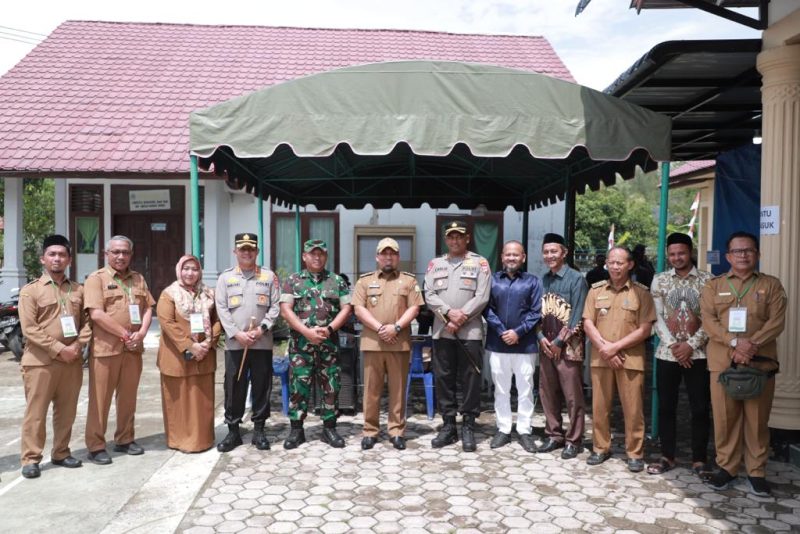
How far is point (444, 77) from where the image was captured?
5297mm

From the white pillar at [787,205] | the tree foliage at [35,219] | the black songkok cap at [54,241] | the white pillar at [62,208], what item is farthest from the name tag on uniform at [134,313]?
the tree foliage at [35,219]

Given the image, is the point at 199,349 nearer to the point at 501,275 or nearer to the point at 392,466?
the point at 392,466

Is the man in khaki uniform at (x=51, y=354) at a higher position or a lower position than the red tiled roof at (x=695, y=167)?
lower

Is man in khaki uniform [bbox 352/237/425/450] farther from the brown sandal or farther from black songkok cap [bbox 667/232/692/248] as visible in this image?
black songkok cap [bbox 667/232/692/248]

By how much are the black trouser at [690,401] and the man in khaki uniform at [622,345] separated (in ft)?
0.49

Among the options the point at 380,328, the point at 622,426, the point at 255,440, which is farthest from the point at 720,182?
the point at 255,440

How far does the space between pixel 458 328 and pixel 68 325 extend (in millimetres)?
2891

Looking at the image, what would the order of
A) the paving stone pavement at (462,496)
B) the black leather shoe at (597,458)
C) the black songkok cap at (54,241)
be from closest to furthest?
the paving stone pavement at (462,496) → the black songkok cap at (54,241) → the black leather shoe at (597,458)

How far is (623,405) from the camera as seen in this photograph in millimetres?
4852

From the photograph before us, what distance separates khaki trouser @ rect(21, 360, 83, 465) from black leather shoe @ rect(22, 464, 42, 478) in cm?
3

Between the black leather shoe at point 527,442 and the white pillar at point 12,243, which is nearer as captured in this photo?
the black leather shoe at point 527,442

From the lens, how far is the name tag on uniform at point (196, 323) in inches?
198

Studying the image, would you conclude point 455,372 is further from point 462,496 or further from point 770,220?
point 770,220

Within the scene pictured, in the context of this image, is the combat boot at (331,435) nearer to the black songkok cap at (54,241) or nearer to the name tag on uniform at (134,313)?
the name tag on uniform at (134,313)
